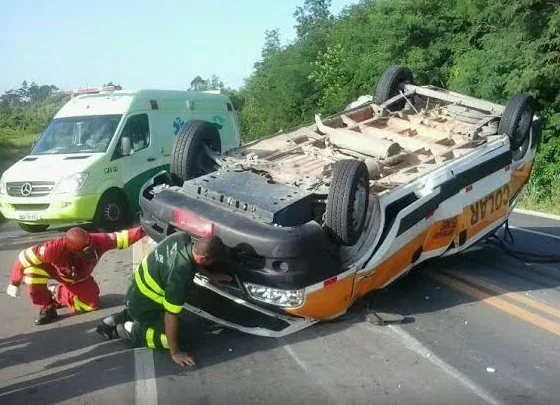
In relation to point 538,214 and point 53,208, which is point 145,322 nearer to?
point 53,208

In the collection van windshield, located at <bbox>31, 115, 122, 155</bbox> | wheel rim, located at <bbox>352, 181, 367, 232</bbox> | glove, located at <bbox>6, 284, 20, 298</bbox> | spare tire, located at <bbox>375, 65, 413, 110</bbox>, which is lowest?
glove, located at <bbox>6, 284, 20, 298</bbox>

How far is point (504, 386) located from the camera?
3.96 meters

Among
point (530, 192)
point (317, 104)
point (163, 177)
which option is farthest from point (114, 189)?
point (317, 104)

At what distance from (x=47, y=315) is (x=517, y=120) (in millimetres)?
4696

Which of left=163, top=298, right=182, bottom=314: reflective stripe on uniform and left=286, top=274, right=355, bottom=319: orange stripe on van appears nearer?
left=163, top=298, right=182, bottom=314: reflective stripe on uniform

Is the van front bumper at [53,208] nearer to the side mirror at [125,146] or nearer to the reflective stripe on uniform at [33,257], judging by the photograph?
the side mirror at [125,146]

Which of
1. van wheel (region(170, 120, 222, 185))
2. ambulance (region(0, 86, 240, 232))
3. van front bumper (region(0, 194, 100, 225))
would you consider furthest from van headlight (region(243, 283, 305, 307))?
van front bumper (region(0, 194, 100, 225))

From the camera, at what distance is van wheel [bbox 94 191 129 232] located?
31.5 ft

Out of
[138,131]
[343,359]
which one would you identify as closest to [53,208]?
[138,131]

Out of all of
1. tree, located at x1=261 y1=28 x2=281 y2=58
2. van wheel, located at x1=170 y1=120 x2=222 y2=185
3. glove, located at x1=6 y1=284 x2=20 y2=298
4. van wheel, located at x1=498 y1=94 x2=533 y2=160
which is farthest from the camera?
tree, located at x1=261 y1=28 x2=281 y2=58

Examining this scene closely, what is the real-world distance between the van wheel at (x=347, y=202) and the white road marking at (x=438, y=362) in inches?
31.1

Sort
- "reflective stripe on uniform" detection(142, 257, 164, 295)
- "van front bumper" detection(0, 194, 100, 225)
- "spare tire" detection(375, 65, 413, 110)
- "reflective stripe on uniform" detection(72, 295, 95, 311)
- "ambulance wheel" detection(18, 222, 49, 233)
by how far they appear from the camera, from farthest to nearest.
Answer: "ambulance wheel" detection(18, 222, 49, 233) < "van front bumper" detection(0, 194, 100, 225) < "spare tire" detection(375, 65, 413, 110) < "reflective stripe on uniform" detection(72, 295, 95, 311) < "reflective stripe on uniform" detection(142, 257, 164, 295)

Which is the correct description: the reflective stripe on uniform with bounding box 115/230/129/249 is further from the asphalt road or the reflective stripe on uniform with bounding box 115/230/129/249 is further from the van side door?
the van side door

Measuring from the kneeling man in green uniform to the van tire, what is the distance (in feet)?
10.9
